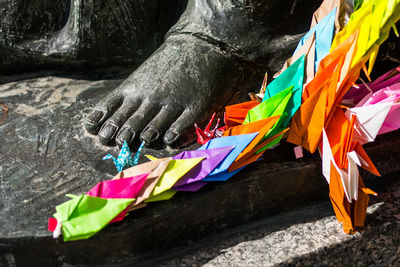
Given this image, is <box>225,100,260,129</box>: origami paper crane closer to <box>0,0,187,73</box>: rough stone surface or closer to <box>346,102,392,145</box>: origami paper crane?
<box>346,102,392,145</box>: origami paper crane

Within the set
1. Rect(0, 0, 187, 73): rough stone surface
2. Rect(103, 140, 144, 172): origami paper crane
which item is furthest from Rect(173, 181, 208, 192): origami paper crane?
Rect(0, 0, 187, 73): rough stone surface

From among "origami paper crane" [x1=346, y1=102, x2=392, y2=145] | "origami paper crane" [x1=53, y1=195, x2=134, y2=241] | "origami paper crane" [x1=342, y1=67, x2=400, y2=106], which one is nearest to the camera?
"origami paper crane" [x1=53, y1=195, x2=134, y2=241]

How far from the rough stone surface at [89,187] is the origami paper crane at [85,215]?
0.21ft

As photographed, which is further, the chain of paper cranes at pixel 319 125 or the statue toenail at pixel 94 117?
the statue toenail at pixel 94 117

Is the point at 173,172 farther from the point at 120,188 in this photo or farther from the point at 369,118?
the point at 369,118

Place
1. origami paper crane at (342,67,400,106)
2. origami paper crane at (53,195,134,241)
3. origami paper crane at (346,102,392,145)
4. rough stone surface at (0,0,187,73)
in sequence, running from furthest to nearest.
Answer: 1. rough stone surface at (0,0,187,73)
2. origami paper crane at (342,67,400,106)
3. origami paper crane at (346,102,392,145)
4. origami paper crane at (53,195,134,241)

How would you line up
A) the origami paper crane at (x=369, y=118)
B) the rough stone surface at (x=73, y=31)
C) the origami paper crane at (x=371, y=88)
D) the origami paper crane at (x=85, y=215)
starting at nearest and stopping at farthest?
1. the origami paper crane at (x=85, y=215)
2. the origami paper crane at (x=369, y=118)
3. the origami paper crane at (x=371, y=88)
4. the rough stone surface at (x=73, y=31)

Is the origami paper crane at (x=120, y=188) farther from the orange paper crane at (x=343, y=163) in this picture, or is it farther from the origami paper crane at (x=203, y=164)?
the orange paper crane at (x=343, y=163)

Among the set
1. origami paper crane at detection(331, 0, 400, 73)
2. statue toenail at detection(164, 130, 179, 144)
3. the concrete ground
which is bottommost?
the concrete ground

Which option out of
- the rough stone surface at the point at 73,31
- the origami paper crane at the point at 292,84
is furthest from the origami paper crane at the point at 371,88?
the rough stone surface at the point at 73,31

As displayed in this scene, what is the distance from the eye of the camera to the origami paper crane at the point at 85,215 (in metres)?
0.81

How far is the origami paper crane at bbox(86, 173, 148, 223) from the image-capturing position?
873mm

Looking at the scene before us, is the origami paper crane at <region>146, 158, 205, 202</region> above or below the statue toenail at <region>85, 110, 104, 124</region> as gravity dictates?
below

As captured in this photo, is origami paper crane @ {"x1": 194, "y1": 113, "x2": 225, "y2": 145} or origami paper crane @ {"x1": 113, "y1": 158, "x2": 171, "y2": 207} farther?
origami paper crane @ {"x1": 194, "y1": 113, "x2": 225, "y2": 145}
